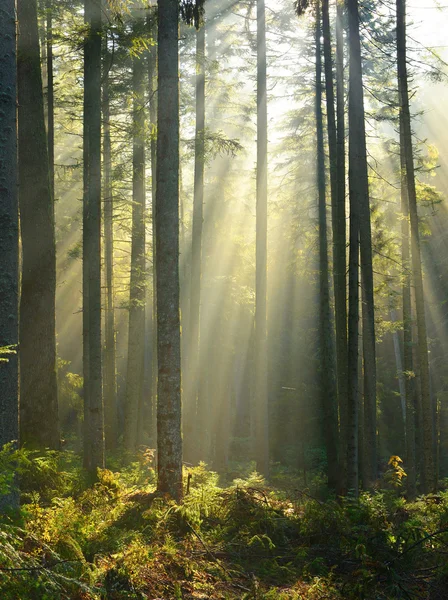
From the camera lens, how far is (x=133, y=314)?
52.0 feet

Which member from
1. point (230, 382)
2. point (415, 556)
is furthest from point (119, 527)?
point (230, 382)

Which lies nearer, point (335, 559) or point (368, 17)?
point (335, 559)

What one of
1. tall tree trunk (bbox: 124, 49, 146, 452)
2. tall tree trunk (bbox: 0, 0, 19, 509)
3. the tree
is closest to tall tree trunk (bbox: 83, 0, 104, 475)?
tall tree trunk (bbox: 0, 0, 19, 509)

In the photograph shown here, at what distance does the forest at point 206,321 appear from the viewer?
5.03m

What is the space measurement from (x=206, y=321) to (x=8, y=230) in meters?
18.5

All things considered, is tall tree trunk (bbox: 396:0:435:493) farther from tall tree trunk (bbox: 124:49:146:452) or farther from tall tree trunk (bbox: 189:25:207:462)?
tall tree trunk (bbox: 124:49:146:452)

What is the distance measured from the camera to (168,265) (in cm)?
769

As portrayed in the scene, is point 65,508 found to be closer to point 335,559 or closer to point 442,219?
point 335,559

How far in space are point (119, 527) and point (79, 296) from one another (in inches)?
936

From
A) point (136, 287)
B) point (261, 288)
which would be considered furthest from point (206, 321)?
point (261, 288)

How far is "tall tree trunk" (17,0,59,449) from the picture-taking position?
8094 millimetres

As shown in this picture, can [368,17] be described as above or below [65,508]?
above

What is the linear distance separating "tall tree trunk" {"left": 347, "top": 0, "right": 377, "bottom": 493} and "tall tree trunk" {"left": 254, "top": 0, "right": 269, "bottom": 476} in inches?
109

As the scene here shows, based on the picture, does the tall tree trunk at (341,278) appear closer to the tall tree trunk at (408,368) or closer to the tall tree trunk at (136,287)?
the tall tree trunk at (408,368)
